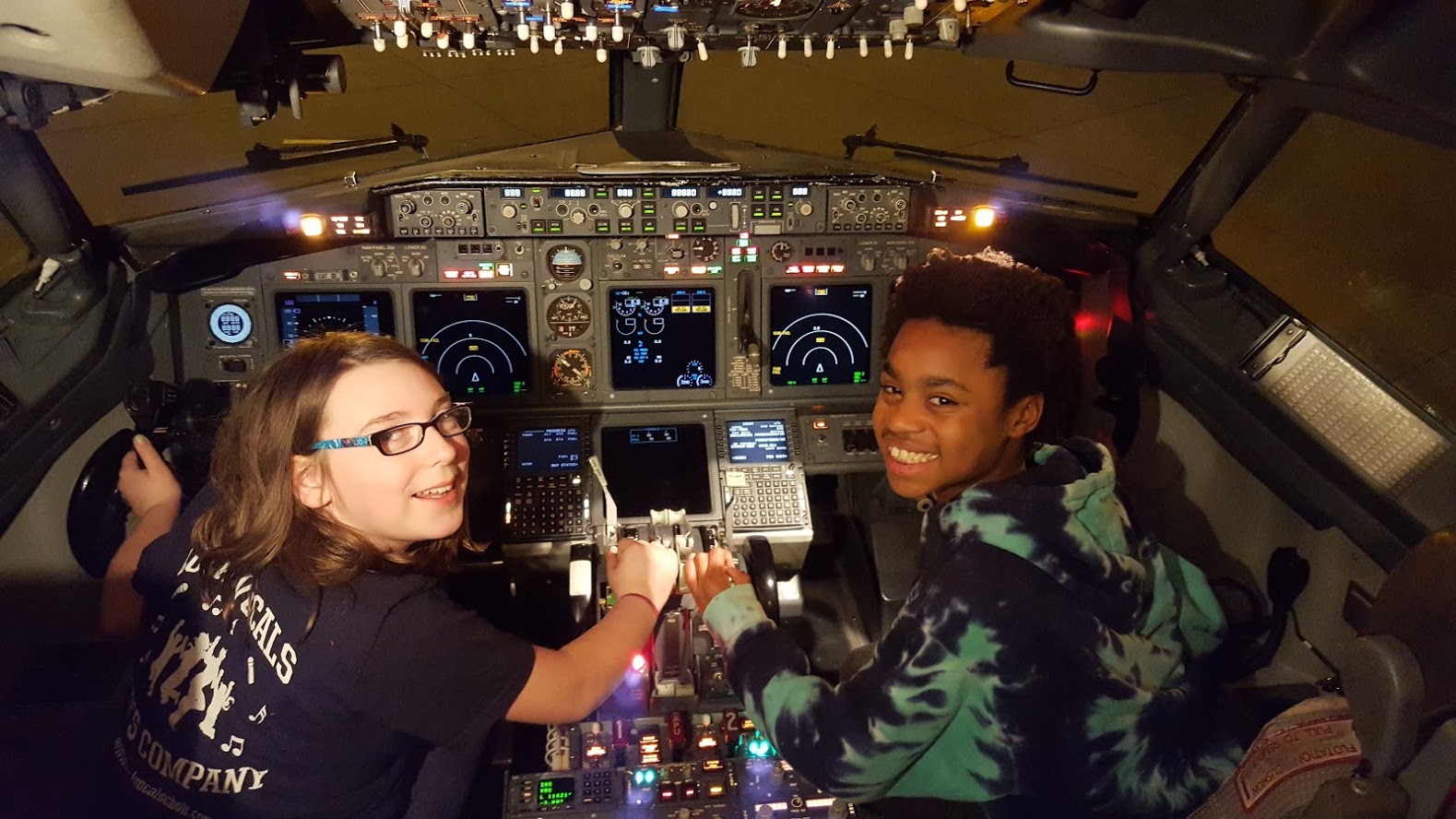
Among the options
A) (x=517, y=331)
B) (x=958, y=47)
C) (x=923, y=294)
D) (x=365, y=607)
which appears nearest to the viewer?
(x=365, y=607)

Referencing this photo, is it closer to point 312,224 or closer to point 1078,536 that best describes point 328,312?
point 312,224

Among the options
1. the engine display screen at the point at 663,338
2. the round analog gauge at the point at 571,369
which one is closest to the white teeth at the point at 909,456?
the engine display screen at the point at 663,338

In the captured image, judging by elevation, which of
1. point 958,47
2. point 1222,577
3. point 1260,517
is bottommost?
point 1222,577

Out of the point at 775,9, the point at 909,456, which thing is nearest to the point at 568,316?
the point at 775,9

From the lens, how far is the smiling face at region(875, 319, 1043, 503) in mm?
1537

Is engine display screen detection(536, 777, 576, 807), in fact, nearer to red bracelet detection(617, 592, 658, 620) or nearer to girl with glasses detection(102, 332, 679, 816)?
girl with glasses detection(102, 332, 679, 816)

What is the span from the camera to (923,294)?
160cm

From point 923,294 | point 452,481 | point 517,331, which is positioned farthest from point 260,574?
point 517,331

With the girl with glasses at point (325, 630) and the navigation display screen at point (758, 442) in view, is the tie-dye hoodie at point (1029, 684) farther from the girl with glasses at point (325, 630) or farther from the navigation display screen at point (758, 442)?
the navigation display screen at point (758, 442)

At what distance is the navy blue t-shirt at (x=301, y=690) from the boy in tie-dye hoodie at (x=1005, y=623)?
47 centimetres

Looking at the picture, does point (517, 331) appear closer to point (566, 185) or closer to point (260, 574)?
point (566, 185)

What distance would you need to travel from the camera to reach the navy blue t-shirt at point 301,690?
1442 mm

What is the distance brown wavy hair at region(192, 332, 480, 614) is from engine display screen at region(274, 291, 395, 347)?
4.20ft

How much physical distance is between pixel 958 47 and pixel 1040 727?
5.75 ft
